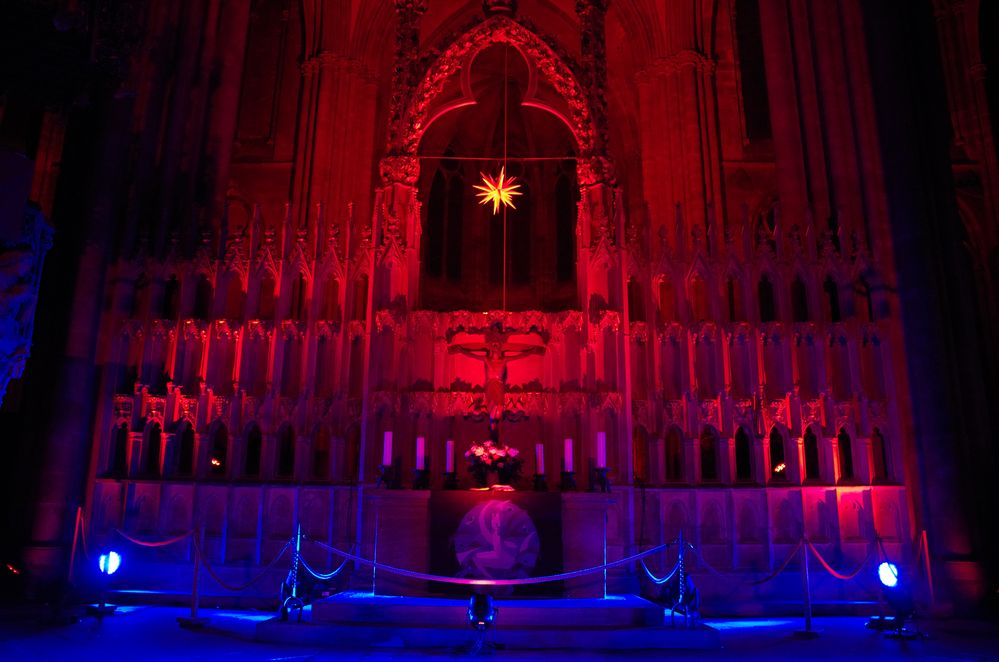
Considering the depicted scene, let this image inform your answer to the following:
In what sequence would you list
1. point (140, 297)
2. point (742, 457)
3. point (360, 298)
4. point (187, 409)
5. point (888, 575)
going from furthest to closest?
point (742, 457)
point (360, 298)
point (140, 297)
point (187, 409)
point (888, 575)

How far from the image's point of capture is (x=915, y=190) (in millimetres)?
9938

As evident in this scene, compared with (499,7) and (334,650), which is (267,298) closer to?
(499,7)

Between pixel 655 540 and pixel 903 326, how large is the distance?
4.36 meters

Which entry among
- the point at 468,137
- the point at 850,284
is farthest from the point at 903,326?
the point at 468,137

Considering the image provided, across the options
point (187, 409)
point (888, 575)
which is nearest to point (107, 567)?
point (187, 409)

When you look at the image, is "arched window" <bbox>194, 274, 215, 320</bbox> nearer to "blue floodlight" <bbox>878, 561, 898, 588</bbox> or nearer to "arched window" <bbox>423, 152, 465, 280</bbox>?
"blue floodlight" <bbox>878, 561, 898, 588</bbox>

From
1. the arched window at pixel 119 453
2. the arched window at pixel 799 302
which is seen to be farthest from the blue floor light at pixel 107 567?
the arched window at pixel 799 302

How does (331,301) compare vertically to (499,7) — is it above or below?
below

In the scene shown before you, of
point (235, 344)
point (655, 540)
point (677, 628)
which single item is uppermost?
point (235, 344)

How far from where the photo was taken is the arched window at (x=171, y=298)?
1064 cm

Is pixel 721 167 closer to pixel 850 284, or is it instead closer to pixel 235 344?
pixel 850 284

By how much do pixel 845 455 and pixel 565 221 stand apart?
60.2ft

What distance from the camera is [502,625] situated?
7301 millimetres

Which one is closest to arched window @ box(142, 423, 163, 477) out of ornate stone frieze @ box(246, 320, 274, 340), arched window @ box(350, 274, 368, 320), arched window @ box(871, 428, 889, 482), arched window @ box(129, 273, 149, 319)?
arched window @ box(129, 273, 149, 319)
